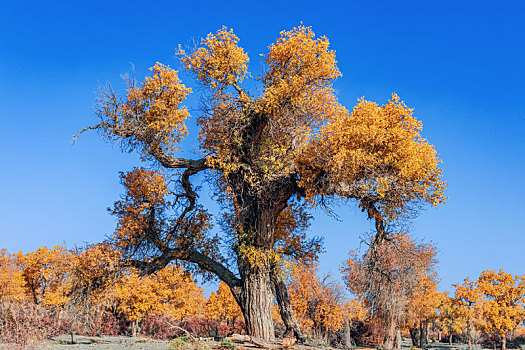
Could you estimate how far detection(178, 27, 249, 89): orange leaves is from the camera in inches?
702

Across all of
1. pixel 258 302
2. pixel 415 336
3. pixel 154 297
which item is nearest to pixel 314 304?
pixel 154 297

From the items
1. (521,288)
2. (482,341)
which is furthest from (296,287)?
(482,341)

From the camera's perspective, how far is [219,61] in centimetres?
1781

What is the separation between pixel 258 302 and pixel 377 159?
21.5 ft

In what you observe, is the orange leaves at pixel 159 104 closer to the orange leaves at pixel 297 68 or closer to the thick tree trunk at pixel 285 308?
the orange leaves at pixel 297 68

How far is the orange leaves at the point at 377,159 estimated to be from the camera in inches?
612

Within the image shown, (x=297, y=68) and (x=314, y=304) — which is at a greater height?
(x=297, y=68)

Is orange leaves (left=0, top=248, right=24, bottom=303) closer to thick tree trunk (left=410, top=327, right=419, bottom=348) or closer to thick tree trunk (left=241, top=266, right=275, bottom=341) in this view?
thick tree trunk (left=241, top=266, right=275, bottom=341)

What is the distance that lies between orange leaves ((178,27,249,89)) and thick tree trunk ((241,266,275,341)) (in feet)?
23.2

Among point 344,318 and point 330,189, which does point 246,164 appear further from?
point 344,318

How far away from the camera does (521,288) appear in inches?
1676

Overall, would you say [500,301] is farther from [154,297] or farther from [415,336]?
[154,297]

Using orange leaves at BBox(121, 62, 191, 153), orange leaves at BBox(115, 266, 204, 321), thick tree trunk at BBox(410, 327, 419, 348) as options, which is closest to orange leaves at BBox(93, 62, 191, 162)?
orange leaves at BBox(121, 62, 191, 153)

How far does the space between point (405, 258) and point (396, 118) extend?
219 inches
